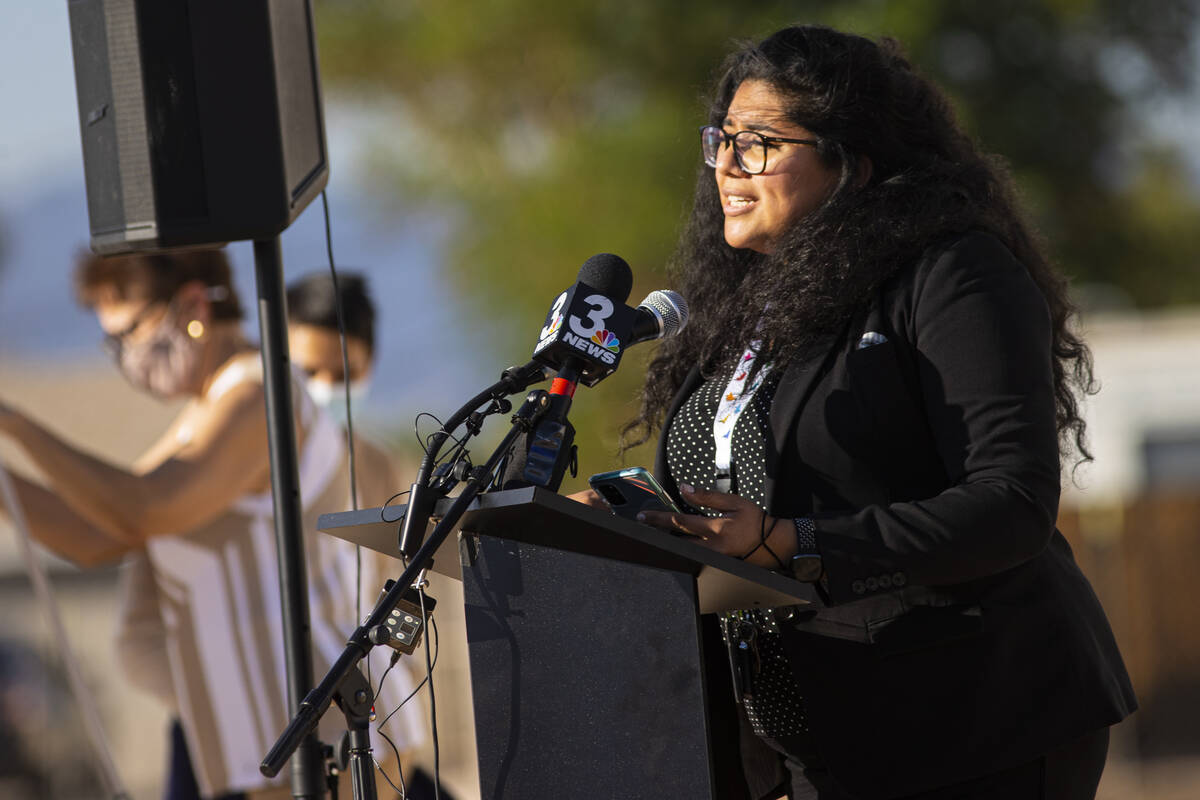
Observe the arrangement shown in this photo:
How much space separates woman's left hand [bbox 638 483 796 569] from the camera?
176 centimetres

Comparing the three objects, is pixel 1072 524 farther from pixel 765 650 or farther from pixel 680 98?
pixel 765 650

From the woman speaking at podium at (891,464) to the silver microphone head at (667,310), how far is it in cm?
Answer: 22

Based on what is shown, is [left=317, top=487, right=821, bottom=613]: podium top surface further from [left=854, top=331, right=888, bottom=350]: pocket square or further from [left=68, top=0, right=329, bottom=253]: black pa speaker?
[left=68, top=0, right=329, bottom=253]: black pa speaker

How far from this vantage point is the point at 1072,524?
33.5 feet

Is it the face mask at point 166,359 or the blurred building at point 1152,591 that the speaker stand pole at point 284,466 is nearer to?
the face mask at point 166,359

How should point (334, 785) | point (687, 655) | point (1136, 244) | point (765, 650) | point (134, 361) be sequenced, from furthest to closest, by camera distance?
point (1136, 244), point (134, 361), point (334, 785), point (765, 650), point (687, 655)

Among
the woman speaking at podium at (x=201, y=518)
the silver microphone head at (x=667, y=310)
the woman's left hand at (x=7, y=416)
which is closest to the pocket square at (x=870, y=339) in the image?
the silver microphone head at (x=667, y=310)

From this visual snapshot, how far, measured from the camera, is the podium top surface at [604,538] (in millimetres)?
1597

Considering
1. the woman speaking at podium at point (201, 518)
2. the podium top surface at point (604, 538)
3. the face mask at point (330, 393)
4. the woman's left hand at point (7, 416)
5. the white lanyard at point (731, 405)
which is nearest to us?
the podium top surface at point (604, 538)

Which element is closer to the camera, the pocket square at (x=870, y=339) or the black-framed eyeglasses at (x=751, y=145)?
the pocket square at (x=870, y=339)

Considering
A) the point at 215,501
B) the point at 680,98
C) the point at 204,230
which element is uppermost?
the point at 680,98

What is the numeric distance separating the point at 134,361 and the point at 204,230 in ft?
3.99

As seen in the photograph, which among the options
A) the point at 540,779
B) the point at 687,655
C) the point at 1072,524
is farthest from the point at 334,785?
the point at 1072,524

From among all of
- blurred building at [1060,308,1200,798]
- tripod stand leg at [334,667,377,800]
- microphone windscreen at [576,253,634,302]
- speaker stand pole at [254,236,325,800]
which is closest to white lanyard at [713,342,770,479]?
microphone windscreen at [576,253,634,302]
